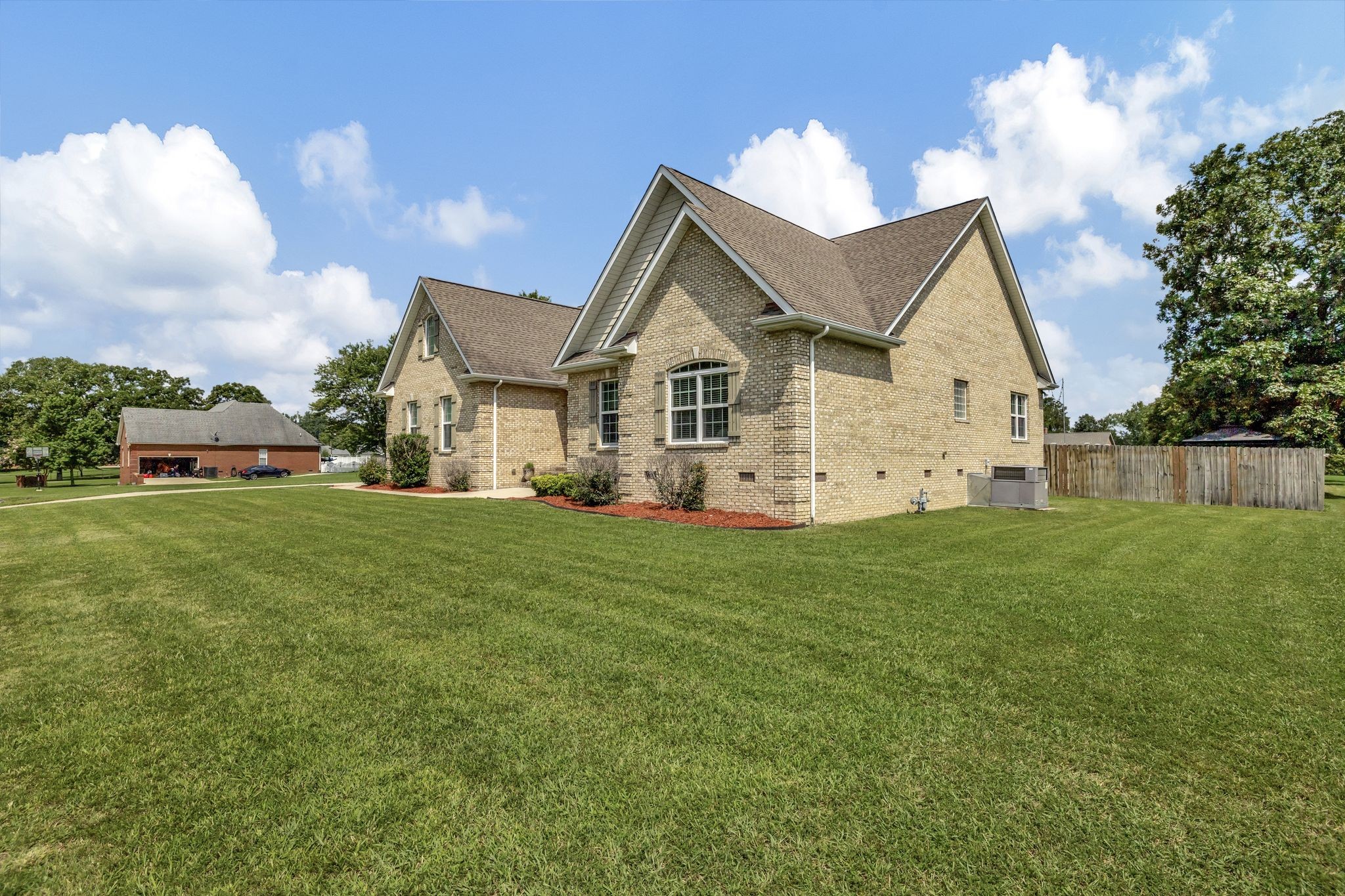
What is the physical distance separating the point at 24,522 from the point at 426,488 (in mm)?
10217

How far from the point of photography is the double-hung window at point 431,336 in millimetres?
23281

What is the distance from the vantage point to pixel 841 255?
58.6 feet

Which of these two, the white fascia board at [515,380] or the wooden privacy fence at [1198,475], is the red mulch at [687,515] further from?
the wooden privacy fence at [1198,475]

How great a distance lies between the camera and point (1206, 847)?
251 cm

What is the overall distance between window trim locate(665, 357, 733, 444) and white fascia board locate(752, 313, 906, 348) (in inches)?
59.7

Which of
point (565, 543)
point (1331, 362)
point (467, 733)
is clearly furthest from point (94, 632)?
point (1331, 362)

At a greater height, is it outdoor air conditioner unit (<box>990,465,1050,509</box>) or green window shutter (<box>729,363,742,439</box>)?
green window shutter (<box>729,363,742,439</box>)

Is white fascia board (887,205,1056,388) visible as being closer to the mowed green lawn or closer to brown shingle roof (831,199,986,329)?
brown shingle roof (831,199,986,329)

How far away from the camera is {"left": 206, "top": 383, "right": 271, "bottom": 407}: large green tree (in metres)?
77.1

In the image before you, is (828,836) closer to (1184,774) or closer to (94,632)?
(1184,774)

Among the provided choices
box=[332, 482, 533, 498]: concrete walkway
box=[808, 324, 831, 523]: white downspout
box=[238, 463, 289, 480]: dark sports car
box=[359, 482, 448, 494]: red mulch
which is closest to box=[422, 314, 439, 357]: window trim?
box=[359, 482, 448, 494]: red mulch

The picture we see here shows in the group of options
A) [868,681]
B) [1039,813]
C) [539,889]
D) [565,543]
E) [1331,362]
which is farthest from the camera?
[1331,362]

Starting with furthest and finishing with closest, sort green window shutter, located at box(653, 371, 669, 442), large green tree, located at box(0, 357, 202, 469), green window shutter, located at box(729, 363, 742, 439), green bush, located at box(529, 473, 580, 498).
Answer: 1. large green tree, located at box(0, 357, 202, 469)
2. green bush, located at box(529, 473, 580, 498)
3. green window shutter, located at box(653, 371, 669, 442)
4. green window shutter, located at box(729, 363, 742, 439)

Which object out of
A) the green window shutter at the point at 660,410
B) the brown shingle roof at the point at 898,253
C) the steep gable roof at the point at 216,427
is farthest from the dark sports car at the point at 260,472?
the brown shingle roof at the point at 898,253
